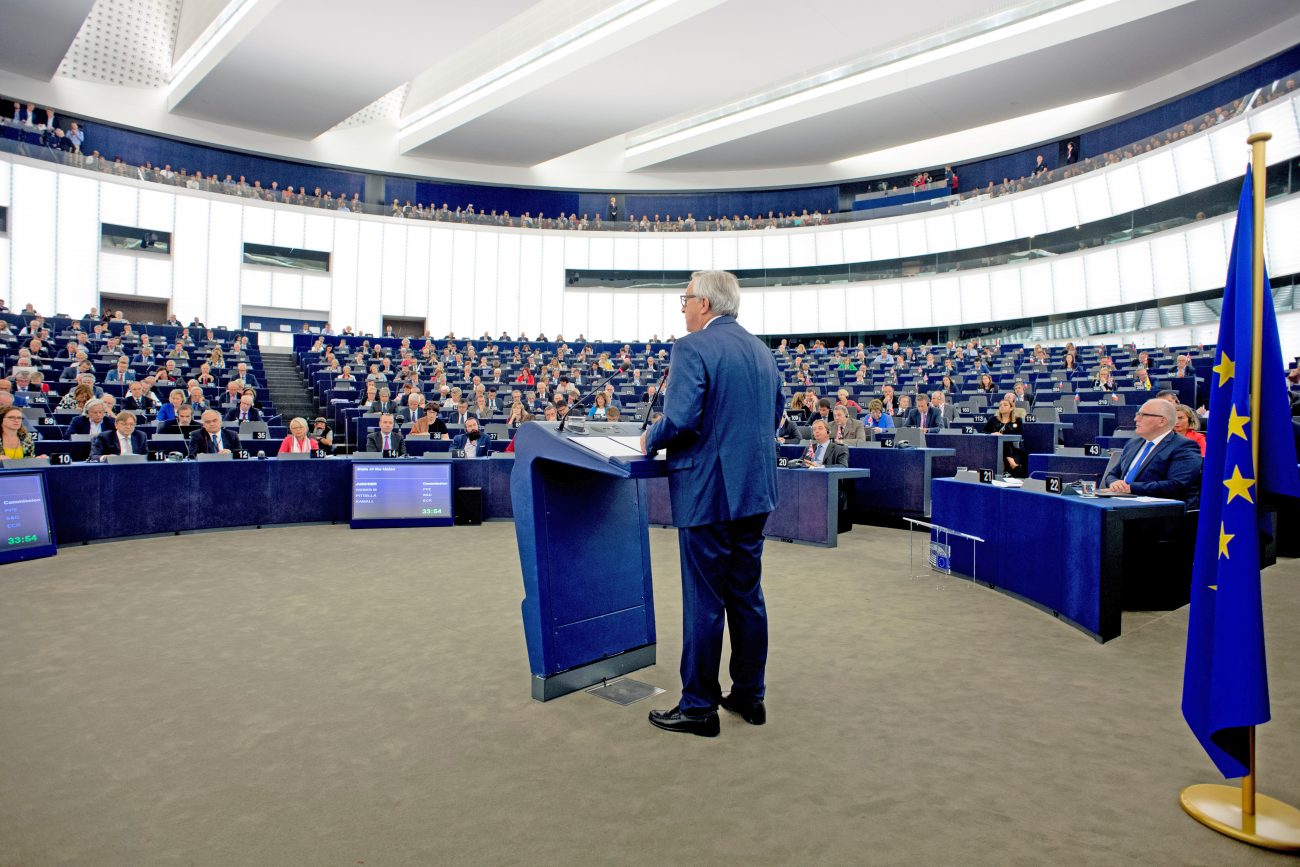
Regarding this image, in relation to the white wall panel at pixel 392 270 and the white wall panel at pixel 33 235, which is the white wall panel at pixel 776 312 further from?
the white wall panel at pixel 33 235

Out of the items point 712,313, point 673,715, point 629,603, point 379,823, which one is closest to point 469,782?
point 379,823

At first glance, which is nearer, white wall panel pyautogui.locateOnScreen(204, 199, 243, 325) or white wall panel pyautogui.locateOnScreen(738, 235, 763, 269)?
white wall panel pyautogui.locateOnScreen(204, 199, 243, 325)

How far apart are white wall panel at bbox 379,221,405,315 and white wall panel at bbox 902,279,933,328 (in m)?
17.2

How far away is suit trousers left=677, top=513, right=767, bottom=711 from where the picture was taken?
268 centimetres

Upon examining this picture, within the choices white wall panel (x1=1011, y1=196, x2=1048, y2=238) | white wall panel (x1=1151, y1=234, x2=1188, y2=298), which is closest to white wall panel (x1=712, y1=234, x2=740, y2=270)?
white wall panel (x1=1011, y1=196, x2=1048, y2=238)

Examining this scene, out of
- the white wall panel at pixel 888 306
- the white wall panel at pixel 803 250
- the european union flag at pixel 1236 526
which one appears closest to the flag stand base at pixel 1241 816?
the european union flag at pixel 1236 526

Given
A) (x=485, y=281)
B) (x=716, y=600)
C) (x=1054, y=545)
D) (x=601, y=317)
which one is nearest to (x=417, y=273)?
(x=485, y=281)

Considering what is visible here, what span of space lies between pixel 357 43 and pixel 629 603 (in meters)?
19.8

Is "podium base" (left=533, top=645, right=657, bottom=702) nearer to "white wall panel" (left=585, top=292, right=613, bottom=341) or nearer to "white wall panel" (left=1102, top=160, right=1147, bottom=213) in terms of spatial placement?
"white wall panel" (left=1102, top=160, right=1147, bottom=213)

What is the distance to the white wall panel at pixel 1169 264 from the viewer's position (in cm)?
1878

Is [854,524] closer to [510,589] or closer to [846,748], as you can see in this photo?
[510,589]

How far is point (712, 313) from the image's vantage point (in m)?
2.85

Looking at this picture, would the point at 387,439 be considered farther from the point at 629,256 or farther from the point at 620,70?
the point at 629,256

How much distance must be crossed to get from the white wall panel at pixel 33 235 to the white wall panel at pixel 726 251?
19929mm
